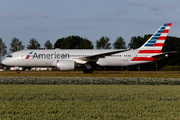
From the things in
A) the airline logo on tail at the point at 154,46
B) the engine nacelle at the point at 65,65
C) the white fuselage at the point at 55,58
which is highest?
the airline logo on tail at the point at 154,46

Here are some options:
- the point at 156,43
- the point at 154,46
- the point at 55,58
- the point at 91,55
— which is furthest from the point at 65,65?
the point at 156,43

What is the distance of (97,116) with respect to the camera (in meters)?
6.50

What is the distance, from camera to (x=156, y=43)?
100 feet

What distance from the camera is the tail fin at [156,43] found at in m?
30.4

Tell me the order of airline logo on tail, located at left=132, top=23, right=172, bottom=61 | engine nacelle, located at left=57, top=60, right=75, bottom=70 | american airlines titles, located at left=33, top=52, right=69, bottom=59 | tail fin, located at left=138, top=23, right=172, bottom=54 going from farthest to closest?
tail fin, located at left=138, top=23, right=172, bottom=54 < airline logo on tail, located at left=132, top=23, right=172, bottom=61 < american airlines titles, located at left=33, top=52, right=69, bottom=59 < engine nacelle, located at left=57, top=60, right=75, bottom=70

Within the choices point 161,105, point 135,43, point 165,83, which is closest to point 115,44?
point 135,43

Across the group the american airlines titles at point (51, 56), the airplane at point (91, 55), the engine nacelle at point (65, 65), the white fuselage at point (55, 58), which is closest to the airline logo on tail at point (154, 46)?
the airplane at point (91, 55)

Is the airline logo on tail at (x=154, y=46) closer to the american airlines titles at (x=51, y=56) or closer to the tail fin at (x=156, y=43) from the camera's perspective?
the tail fin at (x=156, y=43)

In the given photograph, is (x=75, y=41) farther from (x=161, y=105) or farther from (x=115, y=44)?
(x=161, y=105)

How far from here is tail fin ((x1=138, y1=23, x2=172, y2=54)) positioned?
3039 centimetres

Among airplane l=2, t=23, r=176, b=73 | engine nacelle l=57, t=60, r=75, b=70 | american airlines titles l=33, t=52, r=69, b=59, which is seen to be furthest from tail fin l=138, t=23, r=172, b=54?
american airlines titles l=33, t=52, r=69, b=59

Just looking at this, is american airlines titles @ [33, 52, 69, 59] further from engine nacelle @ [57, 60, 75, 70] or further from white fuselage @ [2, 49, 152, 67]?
engine nacelle @ [57, 60, 75, 70]

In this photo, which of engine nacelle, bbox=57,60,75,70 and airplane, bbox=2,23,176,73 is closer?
engine nacelle, bbox=57,60,75,70

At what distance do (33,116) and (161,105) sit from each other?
167 inches
